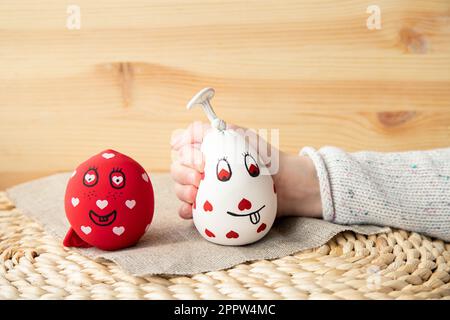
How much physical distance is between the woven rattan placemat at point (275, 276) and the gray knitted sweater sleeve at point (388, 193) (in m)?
0.03

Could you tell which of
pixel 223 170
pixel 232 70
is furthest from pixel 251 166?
pixel 232 70

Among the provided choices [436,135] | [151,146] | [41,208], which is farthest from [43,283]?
[436,135]

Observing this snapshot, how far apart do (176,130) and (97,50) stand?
0.23 metres

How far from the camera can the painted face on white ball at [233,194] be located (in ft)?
2.00

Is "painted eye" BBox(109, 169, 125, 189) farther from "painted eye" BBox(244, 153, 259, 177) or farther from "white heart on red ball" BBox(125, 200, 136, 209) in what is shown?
"painted eye" BBox(244, 153, 259, 177)

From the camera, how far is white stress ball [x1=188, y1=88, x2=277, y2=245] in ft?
2.00

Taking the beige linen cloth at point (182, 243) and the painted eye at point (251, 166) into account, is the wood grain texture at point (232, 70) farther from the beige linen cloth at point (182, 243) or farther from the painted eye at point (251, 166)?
the painted eye at point (251, 166)

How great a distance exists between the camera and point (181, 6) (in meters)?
1.06

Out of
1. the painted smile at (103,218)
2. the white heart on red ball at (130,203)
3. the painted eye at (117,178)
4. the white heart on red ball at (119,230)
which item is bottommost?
the white heart on red ball at (119,230)

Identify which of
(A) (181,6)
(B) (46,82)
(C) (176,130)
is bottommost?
(C) (176,130)

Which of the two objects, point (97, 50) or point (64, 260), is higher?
point (97, 50)

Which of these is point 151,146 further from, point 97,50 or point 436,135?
point 436,135

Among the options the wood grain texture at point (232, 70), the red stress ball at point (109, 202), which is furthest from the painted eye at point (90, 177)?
the wood grain texture at point (232, 70)
